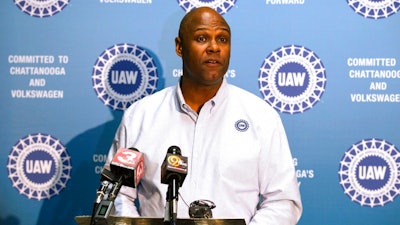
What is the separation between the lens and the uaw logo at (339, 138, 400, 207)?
2711mm

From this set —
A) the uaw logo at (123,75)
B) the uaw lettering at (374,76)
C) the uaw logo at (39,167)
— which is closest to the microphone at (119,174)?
→ the uaw logo at (123,75)

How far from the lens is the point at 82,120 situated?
9.36 ft

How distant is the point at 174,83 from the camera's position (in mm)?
2830

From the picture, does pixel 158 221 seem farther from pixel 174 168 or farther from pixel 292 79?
pixel 292 79

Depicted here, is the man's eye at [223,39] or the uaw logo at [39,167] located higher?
the man's eye at [223,39]

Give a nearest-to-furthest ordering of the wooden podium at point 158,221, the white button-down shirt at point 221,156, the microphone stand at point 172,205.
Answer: the microphone stand at point 172,205 < the wooden podium at point 158,221 < the white button-down shirt at point 221,156

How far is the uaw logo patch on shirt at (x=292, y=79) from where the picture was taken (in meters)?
2.75

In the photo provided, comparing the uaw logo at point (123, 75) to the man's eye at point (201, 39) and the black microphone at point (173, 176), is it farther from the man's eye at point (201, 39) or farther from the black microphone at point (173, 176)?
the black microphone at point (173, 176)

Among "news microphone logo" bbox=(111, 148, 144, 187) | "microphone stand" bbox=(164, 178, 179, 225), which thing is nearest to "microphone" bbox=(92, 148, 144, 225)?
"news microphone logo" bbox=(111, 148, 144, 187)

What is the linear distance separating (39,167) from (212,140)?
→ 3.55 ft

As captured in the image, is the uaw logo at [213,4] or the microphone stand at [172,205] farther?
the uaw logo at [213,4]

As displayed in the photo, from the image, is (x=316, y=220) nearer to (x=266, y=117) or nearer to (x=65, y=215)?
(x=266, y=117)

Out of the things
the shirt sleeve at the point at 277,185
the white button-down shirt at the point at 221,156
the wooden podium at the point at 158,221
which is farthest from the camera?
the white button-down shirt at the point at 221,156

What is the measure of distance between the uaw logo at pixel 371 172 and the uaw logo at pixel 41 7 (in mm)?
1688
